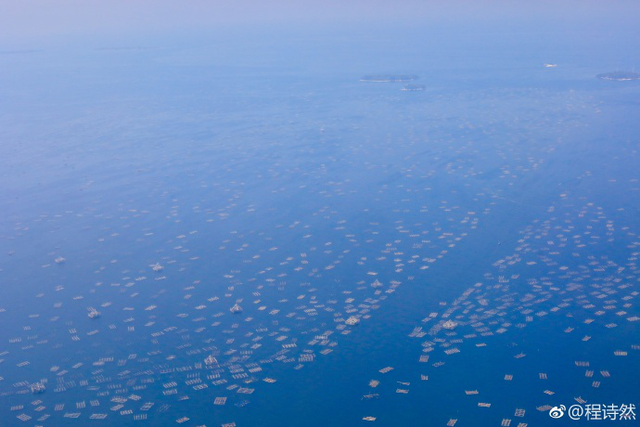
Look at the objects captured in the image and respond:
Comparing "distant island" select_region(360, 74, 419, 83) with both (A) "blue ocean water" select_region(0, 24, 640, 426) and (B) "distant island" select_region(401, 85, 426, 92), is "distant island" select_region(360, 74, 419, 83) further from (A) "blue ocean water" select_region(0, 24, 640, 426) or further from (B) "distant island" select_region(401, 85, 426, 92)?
(A) "blue ocean water" select_region(0, 24, 640, 426)

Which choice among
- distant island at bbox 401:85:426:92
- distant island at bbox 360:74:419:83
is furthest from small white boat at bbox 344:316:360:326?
distant island at bbox 360:74:419:83

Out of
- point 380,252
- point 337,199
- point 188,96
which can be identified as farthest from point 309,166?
point 188,96

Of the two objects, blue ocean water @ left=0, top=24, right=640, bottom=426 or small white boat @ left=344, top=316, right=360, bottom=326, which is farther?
small white boat @ left=344, top=316, right=360, bottom=326

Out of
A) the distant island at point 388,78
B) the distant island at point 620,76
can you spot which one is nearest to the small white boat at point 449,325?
the distant island at point 388,78

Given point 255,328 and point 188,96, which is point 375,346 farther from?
point 188,96

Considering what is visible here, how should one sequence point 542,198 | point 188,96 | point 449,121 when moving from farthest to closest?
point 188,96 < point 449,121 < point 542,198

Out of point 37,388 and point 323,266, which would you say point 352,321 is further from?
point 37,388

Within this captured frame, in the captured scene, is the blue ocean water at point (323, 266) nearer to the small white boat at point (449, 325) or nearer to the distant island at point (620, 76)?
the small white boat at point (449, 325)
